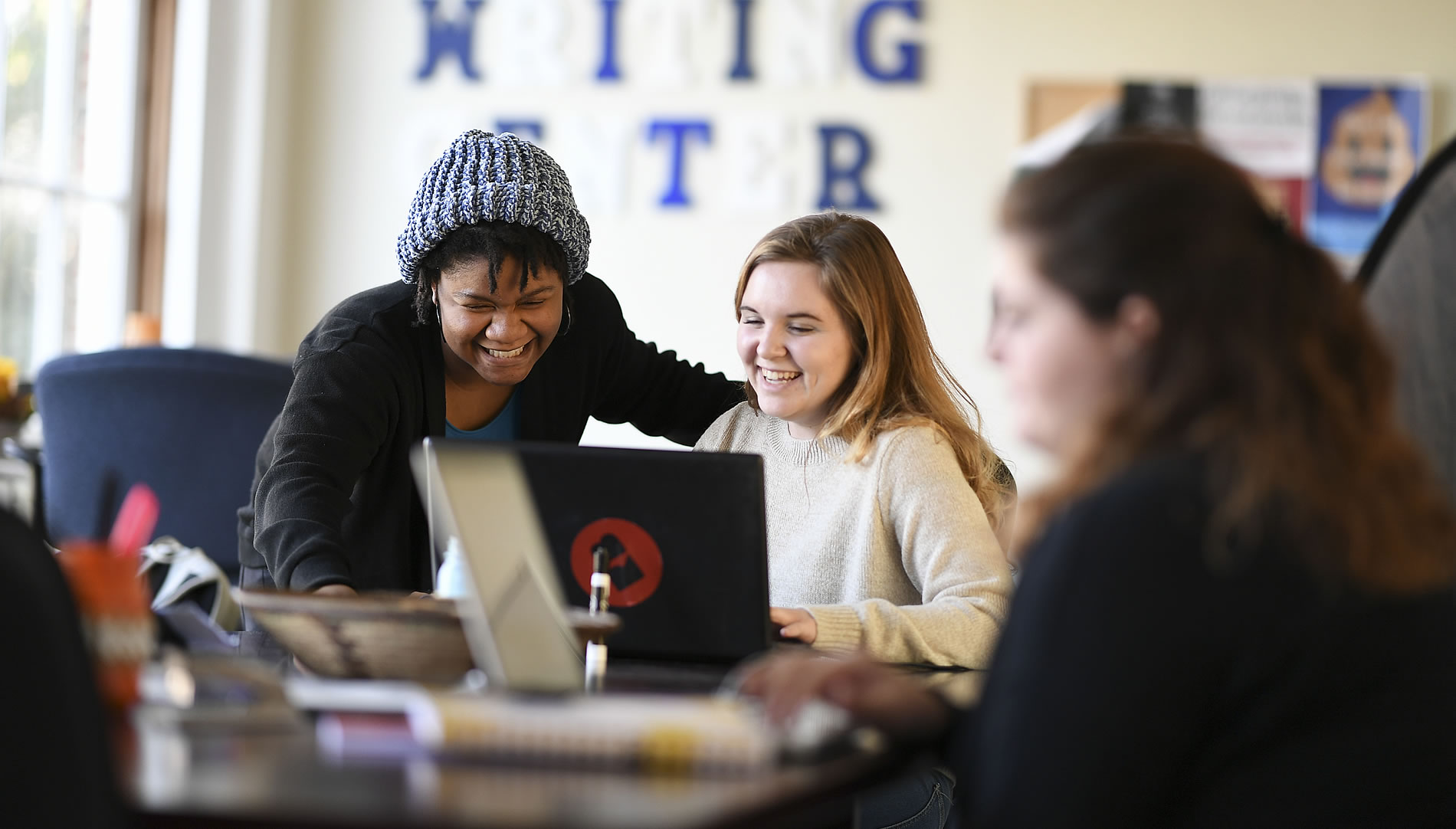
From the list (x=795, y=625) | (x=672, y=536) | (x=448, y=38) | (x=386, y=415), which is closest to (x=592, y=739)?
(x=672, y=536)

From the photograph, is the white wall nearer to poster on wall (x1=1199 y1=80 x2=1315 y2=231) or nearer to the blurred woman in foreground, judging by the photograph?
poster on wall (x1=1199 y1=80 x2=1315 y2=231)

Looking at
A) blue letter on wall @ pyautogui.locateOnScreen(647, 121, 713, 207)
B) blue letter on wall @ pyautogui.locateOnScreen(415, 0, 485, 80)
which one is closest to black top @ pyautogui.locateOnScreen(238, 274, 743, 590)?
blue letter on wall @ pyautogui.locateOnScreen(647, 121, 713, 207)

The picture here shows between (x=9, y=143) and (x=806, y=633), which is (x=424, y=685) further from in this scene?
(x=9, y=143)

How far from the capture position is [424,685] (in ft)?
3.78

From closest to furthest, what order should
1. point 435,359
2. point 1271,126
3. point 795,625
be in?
point 795,625, point 435,359, point 1271,126

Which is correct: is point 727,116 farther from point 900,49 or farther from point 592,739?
point 592,739

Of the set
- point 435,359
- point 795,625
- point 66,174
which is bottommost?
point 795,625

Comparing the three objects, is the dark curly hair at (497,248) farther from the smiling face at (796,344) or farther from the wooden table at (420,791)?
the wooden table at (420,791)

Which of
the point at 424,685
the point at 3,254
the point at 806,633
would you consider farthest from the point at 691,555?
the point at 3,254

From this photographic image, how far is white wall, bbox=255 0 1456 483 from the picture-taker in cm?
432

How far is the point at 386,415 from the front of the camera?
1.96 meters

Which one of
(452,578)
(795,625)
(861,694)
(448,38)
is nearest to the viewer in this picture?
(861,694)

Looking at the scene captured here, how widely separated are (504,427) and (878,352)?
566mm

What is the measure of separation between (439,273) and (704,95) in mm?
2636
